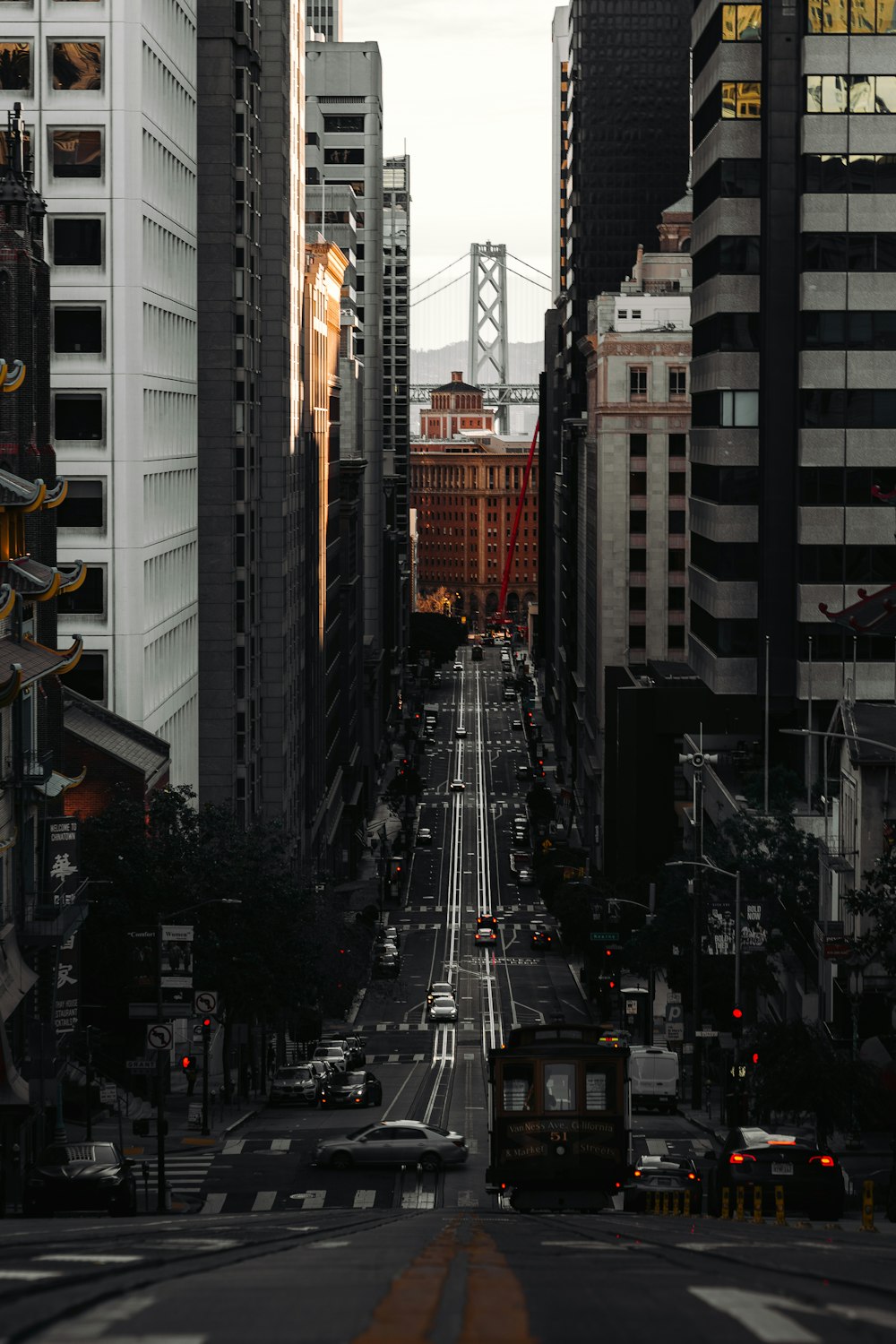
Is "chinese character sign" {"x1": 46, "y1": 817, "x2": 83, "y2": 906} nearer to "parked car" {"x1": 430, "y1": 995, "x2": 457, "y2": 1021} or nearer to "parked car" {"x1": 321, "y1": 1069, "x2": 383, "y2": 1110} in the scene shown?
"parked car" {"x1": 321, "y1": 1069, "x2": 383, "y2": 1110}

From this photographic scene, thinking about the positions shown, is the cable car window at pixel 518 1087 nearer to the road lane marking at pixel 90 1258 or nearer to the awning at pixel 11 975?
the awning at pixel 11 975

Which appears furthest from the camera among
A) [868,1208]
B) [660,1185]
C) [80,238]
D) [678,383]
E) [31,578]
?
[678,383]

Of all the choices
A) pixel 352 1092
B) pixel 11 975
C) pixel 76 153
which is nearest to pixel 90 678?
pixel 352 1092

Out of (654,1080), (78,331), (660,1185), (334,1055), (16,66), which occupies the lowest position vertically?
(334,1055)

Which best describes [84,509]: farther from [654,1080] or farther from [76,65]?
[654,1080]

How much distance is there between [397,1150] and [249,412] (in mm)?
59739

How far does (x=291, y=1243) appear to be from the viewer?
66.9ft

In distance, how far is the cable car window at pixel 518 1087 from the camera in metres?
43.4

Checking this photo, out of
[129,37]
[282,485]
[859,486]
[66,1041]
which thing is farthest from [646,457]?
[66,1041]

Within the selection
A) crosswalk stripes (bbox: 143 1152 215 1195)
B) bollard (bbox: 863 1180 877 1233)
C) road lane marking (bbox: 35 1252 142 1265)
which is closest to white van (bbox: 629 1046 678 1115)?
crosswalk stripes (bbox: 143 1152 215 1195)

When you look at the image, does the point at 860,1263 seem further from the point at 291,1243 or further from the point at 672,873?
the point at 672,873

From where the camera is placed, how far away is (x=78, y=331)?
254 ft

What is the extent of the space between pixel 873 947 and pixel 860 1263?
3495 centimetres

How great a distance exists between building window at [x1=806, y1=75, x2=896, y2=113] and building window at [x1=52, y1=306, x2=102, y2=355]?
A: 3234cm
